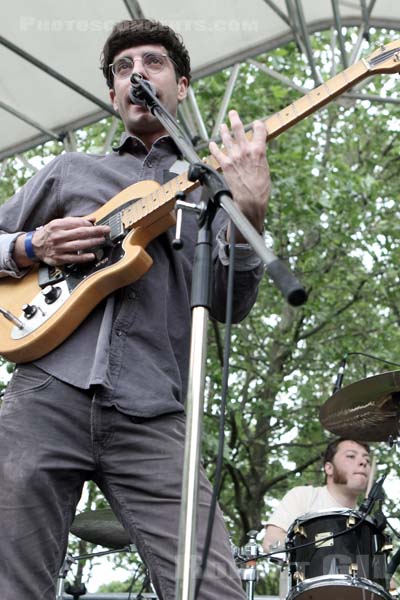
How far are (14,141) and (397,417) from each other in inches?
148

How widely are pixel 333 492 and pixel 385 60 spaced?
163 inches

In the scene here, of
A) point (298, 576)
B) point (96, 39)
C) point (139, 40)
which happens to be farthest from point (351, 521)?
point (96, 39)

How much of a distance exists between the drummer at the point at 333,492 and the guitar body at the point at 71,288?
3.81 m

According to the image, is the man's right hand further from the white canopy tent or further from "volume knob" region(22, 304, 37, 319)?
the white canopy tent

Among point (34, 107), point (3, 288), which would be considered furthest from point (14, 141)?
point (3, 288)

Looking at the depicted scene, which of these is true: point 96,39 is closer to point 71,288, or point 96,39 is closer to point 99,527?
point 99,527

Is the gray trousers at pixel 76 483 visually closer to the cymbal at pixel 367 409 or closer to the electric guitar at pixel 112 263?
the electric guitar at pixel 112 263

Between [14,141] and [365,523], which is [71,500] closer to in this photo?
[365,523]

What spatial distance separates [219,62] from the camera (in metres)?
6.73

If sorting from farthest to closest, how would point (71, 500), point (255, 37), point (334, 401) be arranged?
1. point (255, 37)
2. point (334, 401)
3. point (71, 500)

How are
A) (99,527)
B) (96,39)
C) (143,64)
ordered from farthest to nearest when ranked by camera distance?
1. (96,39)
2. (99,527)
3. (143,64)

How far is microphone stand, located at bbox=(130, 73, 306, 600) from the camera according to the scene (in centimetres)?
168

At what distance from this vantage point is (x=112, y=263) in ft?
8.30

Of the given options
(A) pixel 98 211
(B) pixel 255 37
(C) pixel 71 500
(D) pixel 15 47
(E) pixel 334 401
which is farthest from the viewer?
(B) pixel 255 37
